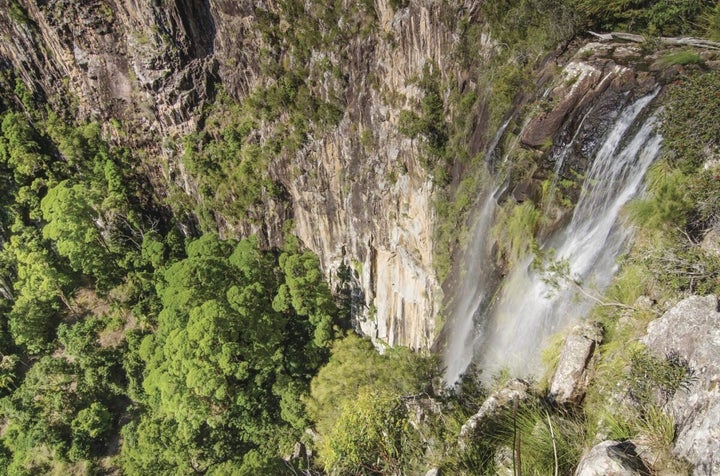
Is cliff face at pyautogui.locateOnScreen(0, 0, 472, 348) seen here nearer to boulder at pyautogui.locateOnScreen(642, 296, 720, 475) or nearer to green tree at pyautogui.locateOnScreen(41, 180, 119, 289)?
green tree at pyautogui.locateOnScreen(41, 180, 119, 289)

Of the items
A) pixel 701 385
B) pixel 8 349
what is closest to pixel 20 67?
pixel 8 349

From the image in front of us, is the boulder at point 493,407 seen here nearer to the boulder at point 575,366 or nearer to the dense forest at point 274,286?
the dense forest at point 274,286

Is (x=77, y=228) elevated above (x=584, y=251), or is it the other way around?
(x=584, y=251)

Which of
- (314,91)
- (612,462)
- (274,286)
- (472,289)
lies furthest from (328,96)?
(612,462)

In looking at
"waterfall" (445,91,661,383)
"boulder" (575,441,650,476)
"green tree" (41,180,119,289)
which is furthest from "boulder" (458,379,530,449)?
"green tree" (41,180,119,289)

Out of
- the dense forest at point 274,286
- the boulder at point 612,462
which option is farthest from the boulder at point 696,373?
the boulder at point 612,462

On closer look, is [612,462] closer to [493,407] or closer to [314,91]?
[493,407]
